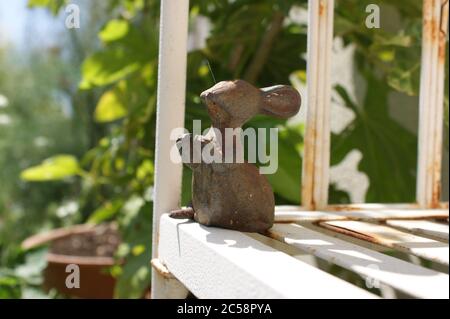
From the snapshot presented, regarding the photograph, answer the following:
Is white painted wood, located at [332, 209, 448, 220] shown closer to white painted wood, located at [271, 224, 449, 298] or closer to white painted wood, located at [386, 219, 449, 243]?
white painted wood, located at [386, 219, 449, 243]

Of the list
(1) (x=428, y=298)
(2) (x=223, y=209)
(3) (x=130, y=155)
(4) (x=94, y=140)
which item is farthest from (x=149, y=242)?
(4) (x=94, y=140)

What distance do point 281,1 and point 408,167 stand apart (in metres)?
0.47

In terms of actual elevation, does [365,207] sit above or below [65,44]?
below

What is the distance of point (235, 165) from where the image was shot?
25.3 inches

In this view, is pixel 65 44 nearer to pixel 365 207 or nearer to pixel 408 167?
pixel 408 167

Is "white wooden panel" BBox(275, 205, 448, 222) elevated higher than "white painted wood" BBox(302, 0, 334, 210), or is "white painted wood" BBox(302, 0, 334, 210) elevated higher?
"white painted wood" BBox(302, 0, 334, 210)

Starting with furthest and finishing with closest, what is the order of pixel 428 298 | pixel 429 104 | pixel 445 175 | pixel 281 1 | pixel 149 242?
1. pixel 445 175
2. pixel 149 242
3. pixel 281 1
4. pixel 429 104
5. pixel 428 298

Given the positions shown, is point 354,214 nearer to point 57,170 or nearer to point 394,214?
point 394,214

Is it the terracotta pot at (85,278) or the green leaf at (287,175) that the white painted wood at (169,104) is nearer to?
the green leaf at (287,175)

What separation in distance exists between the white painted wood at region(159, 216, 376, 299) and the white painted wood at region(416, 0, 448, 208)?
378mm

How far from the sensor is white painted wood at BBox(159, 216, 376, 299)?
0.42m

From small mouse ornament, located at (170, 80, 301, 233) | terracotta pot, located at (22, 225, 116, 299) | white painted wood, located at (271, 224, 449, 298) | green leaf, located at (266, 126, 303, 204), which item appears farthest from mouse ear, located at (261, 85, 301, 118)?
terracotta pot, located at (22, 225, 116, 299)

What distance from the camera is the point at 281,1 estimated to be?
1105mm

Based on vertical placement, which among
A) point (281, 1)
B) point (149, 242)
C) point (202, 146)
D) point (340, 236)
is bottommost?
point (149, 242)
